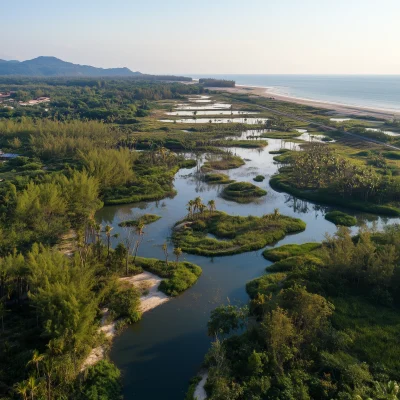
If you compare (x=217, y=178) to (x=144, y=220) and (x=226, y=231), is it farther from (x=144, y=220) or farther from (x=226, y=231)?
(x=226, y=231)

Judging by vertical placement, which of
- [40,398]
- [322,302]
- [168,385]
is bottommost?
[168,385]

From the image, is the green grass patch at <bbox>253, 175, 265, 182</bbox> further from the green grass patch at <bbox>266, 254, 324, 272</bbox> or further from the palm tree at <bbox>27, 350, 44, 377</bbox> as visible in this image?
the palm tree at <bbox>27, 350, 44, 377</bbox>

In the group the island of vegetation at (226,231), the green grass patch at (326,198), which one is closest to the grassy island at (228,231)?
the island of vegetation at (226,231)

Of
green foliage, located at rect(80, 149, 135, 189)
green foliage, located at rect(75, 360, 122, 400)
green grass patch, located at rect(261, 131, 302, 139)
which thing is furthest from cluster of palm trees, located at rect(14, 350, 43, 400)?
green grass patch, located at rect(261, 131, 302, 139)

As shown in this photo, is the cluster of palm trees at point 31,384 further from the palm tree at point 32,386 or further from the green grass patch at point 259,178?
the green grass patch at point 259,178

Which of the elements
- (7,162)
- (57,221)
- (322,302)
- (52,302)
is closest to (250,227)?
(322,302)

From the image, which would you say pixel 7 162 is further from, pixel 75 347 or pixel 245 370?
pixel 245 370
